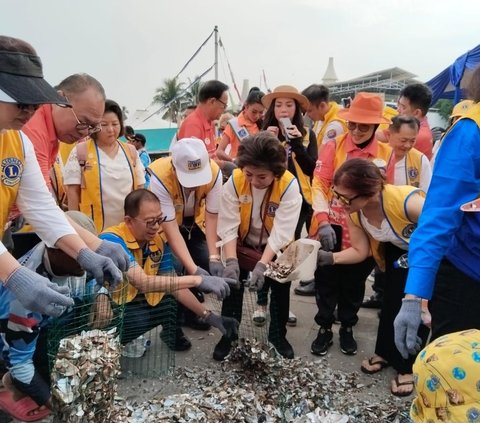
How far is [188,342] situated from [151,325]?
472 millimetres

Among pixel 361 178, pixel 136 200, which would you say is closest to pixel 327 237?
pixel 361 178

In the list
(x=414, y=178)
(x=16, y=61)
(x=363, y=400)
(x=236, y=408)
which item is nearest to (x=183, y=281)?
(x=236, y=408)

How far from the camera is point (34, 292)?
1.88 meters

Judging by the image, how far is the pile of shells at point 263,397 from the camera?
235cm

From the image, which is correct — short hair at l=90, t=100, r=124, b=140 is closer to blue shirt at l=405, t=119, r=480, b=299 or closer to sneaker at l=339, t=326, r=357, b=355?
sneaker at l=339, t=326, r=357, b=355

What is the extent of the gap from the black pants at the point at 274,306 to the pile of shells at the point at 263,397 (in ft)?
1.05

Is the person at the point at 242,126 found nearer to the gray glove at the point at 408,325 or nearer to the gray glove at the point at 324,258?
the gray glove at the point at 324,258

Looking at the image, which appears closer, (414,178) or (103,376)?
(103,376)

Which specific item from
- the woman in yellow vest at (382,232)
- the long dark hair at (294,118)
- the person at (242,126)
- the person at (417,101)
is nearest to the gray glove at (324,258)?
the woman in yellow vest at (382,232)

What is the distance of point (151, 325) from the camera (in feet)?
10.3

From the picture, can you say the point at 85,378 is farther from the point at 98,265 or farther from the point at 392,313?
the point at 392,313

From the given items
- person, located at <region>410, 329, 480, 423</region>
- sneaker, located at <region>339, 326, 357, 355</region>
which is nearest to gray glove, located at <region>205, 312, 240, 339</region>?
sneaker, located at <region>339, 326, 357, 355</region>

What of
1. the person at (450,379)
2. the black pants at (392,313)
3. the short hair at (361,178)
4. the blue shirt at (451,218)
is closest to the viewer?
the person at (450,379)

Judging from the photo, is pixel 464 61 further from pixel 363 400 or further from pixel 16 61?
pixel 16 61
